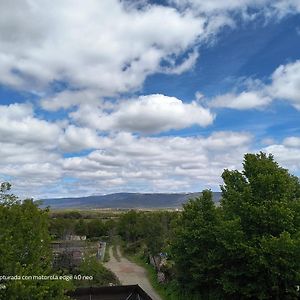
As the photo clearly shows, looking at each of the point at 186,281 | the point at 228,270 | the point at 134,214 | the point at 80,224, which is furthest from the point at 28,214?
the point at 80,224

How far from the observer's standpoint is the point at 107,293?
4266 cm

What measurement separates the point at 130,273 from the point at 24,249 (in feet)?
148

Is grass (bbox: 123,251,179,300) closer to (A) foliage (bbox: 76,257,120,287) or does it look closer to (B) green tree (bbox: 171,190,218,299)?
(A) foliage (bbox: 76,257,120,287)

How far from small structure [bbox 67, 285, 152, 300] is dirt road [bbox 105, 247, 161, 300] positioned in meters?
4.44

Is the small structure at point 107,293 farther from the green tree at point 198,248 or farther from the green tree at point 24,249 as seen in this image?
the green tree at point 24,249

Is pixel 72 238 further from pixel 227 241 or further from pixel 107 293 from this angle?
pixel 227 241

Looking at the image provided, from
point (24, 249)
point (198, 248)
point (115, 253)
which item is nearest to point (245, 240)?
point (198, 248)

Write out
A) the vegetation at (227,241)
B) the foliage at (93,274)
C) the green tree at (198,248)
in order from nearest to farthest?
the vegetation at (227,241) < the green tree at (198,248) < the foliage at (93,274)

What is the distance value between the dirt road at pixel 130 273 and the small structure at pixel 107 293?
4.44 metres

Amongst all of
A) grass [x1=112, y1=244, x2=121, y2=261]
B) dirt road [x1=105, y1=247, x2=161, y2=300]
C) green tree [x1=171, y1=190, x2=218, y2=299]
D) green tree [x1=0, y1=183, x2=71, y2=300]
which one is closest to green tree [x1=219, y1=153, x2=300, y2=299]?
green tree [x1=171, y1=190, x2=218, y2=299]

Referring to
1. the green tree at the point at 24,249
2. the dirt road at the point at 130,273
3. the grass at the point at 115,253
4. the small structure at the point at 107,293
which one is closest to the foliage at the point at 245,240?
the small structure at the point at 107,293

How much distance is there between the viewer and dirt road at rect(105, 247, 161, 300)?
5274 cm

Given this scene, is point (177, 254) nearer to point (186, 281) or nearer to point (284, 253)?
point (186, 281)

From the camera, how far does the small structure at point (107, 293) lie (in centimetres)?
4228
